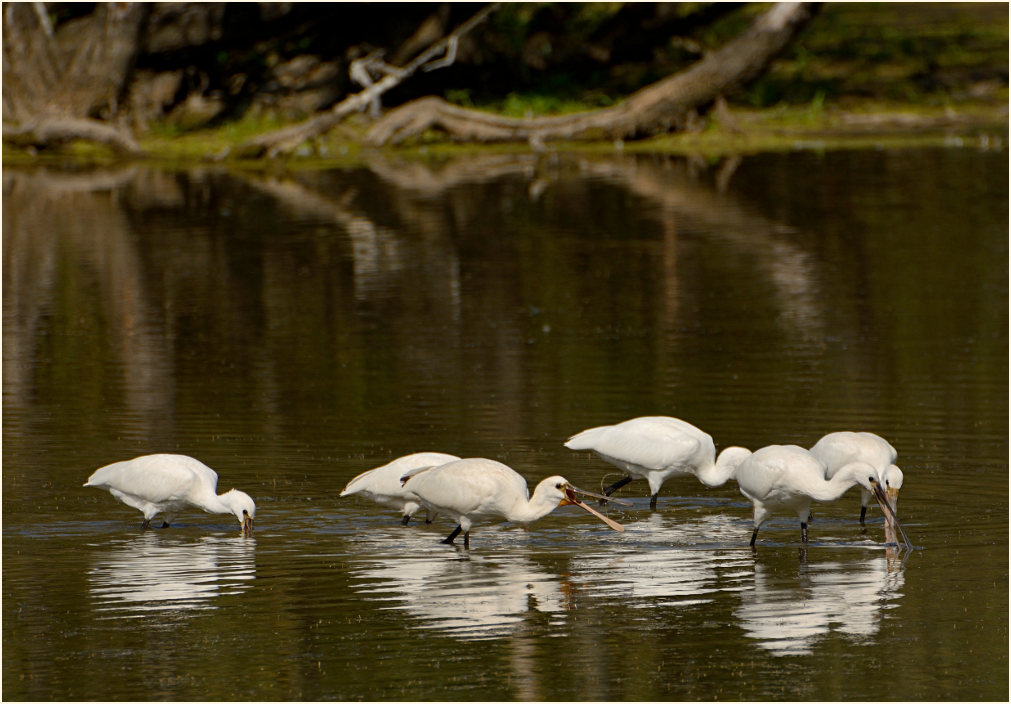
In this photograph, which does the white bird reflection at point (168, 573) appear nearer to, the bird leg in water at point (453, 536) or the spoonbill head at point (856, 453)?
the bird leg in water at point (453, 536)

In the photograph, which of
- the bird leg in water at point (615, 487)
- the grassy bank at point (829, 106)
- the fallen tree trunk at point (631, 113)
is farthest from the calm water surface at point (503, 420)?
the grassy bank at point (829, 106)

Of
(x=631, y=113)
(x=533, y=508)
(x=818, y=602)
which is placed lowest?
(x=818, y=602)

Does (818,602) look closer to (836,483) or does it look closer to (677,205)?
(836,483)

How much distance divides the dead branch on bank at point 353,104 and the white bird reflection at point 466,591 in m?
24.2

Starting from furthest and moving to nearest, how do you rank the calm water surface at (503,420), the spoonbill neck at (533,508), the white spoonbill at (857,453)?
1. the white spoonbill at (857,453)
2. the spoonbill neck at (533,508)
3. the calm water surface at (503,420)

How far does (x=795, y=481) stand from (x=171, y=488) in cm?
352

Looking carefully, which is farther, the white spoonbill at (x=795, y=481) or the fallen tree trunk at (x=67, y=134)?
the fallen tree trunk at (x=67, y=134)

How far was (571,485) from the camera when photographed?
10.6m

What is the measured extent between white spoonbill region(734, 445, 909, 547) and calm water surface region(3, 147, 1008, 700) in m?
0.30

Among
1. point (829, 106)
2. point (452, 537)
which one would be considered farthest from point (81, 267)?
point (829, 106)

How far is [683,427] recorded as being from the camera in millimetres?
11234

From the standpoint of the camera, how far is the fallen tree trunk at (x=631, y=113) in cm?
3328

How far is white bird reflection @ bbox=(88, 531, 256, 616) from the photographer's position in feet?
29.6

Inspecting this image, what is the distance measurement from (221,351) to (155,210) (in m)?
11.0
